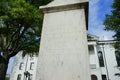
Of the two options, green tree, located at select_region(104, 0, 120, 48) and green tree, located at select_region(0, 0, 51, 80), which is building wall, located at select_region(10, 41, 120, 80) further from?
green tree, located at select_region(0, 0, 51, 80)

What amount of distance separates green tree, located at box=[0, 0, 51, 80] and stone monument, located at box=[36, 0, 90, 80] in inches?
187

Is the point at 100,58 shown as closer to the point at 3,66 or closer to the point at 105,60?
the point at 105,60

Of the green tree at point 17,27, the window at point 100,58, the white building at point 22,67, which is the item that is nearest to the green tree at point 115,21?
the green tree at point 17,27

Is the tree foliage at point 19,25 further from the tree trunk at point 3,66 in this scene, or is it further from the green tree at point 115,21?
the green tree at point 115,21

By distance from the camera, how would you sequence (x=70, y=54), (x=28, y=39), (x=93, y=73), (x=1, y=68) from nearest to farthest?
(x=70, y=54)
(x=1, y=68)
(x=28, y=39)
(x=93, y=73)

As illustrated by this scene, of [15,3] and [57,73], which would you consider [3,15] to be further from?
[57,73]

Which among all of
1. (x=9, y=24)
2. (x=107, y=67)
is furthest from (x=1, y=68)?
(x=107, y=67)

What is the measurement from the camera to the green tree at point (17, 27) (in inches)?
315

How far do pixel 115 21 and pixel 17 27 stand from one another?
8415mm

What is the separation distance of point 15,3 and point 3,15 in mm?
1253

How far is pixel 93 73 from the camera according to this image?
2191cm

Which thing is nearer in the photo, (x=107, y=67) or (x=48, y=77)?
(x=48, y=77)

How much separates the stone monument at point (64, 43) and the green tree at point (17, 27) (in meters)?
4.74

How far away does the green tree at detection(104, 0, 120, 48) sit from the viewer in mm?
11391
